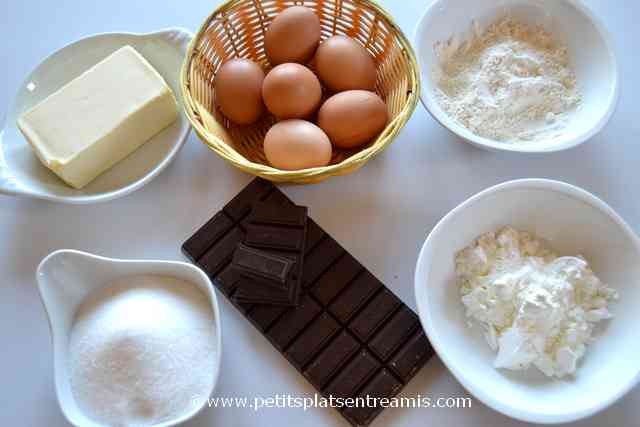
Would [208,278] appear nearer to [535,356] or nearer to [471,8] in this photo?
[535,356]

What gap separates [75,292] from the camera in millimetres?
840

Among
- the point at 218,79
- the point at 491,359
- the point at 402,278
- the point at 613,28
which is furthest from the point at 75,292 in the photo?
the point at 613,28

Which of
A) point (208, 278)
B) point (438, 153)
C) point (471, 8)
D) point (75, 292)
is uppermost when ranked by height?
point (471, 8)

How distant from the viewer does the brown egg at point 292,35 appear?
918 millimetres

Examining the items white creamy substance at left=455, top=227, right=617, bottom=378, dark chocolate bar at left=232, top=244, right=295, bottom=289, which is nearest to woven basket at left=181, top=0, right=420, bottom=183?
dark chocolate bar at left=232, top=244, right=295, bottom=289

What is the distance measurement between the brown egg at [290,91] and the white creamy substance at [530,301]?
1.15 ft

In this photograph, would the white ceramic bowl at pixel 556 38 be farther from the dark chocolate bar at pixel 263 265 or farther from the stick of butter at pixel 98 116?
the stick of butter at pixel 98 116

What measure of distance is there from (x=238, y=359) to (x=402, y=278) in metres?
0.29

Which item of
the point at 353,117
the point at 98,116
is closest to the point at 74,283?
the point at 98,116

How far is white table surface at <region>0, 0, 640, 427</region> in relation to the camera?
843mm

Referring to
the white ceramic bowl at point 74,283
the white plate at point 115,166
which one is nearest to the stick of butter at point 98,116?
the white plate at point 115,166

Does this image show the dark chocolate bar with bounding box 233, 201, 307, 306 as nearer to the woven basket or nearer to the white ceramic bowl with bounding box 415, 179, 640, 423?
the woven basket

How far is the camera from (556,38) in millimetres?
986

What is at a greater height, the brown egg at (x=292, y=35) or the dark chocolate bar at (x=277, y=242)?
the brown egg at (x=292, y=35)
